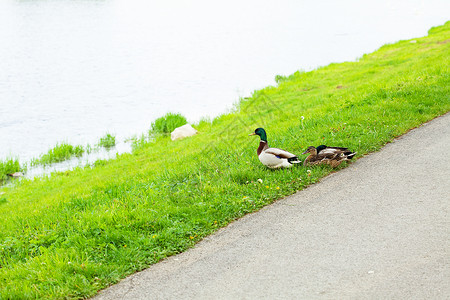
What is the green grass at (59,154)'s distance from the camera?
1552 centimetres

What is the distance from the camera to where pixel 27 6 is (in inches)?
1877

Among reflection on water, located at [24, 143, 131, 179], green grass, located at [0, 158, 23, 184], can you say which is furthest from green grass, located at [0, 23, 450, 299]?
green grass, located at [0, 158, 23, 184]

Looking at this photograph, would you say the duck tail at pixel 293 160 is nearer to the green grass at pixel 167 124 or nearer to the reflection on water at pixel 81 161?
the reflection on water at pixel 81 161

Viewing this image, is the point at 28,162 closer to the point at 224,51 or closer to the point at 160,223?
the point at 160,223

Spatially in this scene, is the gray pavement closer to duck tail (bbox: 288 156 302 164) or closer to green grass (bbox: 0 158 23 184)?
duck tail (bbox: 288 156 302 164)

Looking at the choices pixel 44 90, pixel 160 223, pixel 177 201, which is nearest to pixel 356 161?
pixel 177 201

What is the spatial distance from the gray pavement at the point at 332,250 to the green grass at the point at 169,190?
345 millimetres

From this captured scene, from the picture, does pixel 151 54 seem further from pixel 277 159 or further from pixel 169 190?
pixel 277 159

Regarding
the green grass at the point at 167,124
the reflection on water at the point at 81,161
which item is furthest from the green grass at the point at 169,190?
the green grass at the point at 167,124

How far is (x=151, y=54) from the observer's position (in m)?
30.0

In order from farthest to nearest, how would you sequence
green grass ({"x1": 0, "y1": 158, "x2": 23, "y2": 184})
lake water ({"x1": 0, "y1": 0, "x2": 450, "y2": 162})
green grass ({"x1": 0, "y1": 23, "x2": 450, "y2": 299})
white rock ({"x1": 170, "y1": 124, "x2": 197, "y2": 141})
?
lake water ({"x1": 0, "y1": 0, "x2": 450, "y2": 162})
white rock ({"x1": 170, "y1": 124, "x2": 197, "y2": 141})
green grass ({"x1": 0, "y1": 158, "x2": 23, "y2": 184})
green grass ({"x1": 0, "y1": 23, "x2": 450, "y2": 299})

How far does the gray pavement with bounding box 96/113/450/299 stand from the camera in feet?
16.0

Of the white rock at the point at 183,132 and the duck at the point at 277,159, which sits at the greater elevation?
the white rock at the point at 183,132

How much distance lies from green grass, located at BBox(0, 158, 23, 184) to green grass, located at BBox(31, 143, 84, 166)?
1.79 feet
